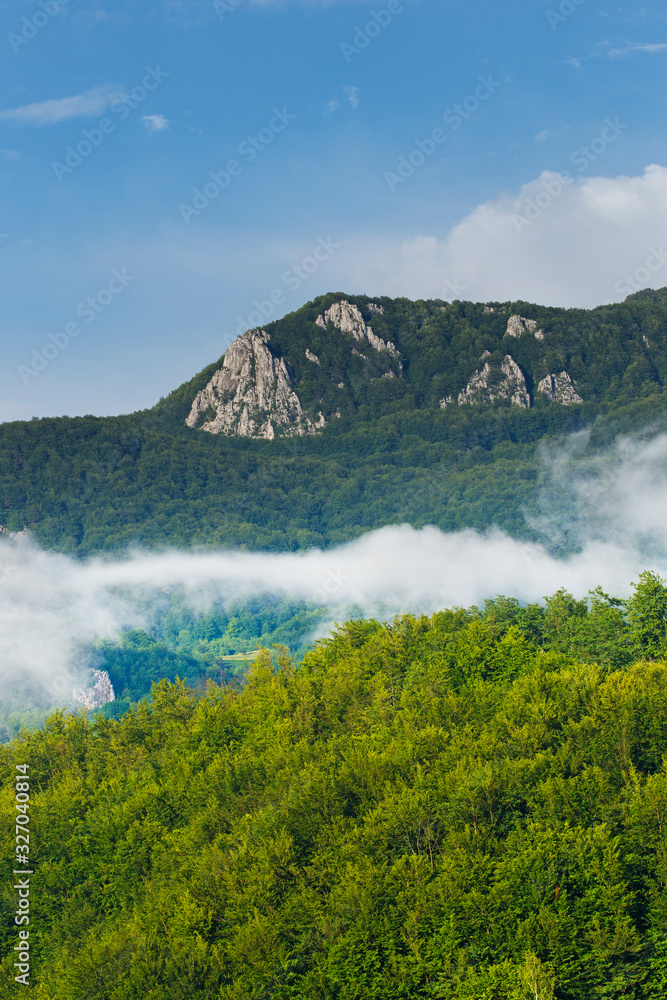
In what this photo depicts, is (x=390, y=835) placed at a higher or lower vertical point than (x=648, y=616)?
lower

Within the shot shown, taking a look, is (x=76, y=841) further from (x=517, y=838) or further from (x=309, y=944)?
(x=517, y=838)

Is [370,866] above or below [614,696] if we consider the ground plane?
below

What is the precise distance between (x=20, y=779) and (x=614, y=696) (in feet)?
216

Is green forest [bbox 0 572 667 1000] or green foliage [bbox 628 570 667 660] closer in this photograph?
green forest [bbox 0 572 667 1000]

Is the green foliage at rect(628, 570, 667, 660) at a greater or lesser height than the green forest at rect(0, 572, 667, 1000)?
greater

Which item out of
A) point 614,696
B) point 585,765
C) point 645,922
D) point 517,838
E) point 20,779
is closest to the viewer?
point 645,922

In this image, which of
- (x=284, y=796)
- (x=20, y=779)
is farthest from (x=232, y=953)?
(x=20, y=779)

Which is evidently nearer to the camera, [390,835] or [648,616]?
[390,835]

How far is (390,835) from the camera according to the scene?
68.8 m

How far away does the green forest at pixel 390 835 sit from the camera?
193 ft

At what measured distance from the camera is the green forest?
58750 millimetres

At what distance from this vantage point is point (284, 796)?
8000 centimetres

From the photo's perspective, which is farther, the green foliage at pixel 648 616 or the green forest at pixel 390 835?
the green foliage at pixel 648 616

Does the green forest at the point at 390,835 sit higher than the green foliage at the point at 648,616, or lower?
lower
